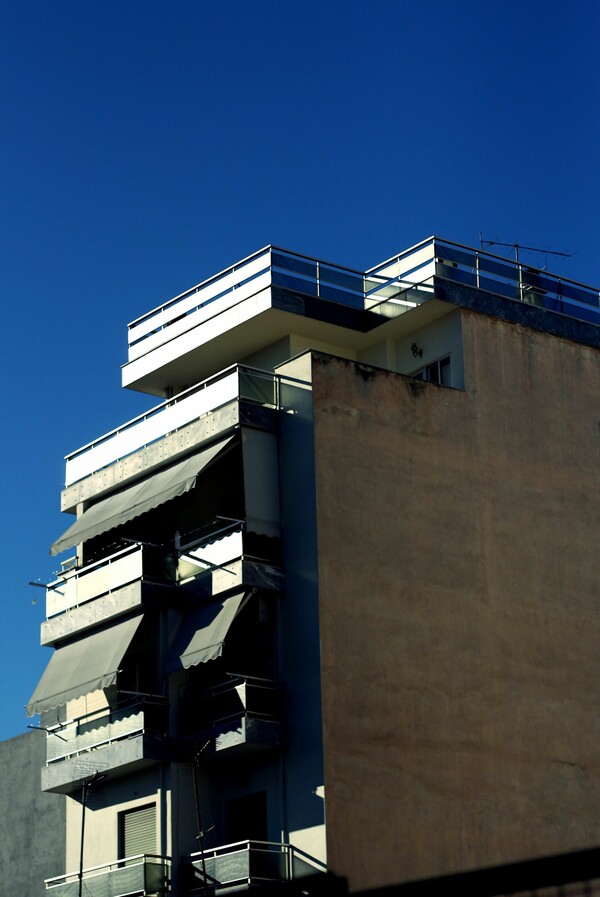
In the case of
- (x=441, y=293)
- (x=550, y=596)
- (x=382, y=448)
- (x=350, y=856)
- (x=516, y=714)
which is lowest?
(x=350, y=856)

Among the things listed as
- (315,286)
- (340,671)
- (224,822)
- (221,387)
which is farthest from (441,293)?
(224,822)

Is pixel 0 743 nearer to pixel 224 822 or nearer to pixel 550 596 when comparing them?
pixel 224 822

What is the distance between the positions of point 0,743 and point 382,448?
1574 centimetres

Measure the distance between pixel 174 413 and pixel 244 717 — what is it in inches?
299

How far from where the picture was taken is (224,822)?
2942 cm

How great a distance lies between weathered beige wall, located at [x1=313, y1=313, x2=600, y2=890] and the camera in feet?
91.4

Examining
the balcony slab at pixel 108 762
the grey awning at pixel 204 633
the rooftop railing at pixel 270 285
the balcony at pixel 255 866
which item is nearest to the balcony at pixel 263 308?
the rooftop railing at pixel 270 285

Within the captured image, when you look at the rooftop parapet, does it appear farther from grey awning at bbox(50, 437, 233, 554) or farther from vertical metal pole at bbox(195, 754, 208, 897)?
vertical metal pole at bbox(195, 754, 208, 897)

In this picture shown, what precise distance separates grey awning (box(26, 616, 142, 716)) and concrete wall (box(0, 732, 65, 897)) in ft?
20.0

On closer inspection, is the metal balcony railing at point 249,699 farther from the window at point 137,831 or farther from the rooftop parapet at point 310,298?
the rooftop parapet at point 310,298

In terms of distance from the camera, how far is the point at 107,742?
30781mm

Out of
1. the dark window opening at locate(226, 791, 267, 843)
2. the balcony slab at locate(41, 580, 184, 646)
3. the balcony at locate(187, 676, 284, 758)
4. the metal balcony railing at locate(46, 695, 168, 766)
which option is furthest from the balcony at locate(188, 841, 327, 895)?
the balcony slab at locate(41, 580, 184, 646)

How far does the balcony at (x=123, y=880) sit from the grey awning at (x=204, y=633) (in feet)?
12.9

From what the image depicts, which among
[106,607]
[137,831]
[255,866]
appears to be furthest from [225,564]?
[137,831]
